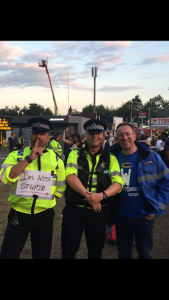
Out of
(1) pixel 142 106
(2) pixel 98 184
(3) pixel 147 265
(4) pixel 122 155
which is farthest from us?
(1) pixel 142 106

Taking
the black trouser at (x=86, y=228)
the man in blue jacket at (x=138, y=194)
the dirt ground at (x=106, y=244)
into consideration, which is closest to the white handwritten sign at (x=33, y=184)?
the black trouser at (x=86, y=228)

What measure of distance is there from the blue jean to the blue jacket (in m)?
0.16

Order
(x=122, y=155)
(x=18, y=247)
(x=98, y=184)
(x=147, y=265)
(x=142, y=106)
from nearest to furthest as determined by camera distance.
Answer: (x=147, y=265)
(x=18, y=247)
(x=98, y=184)
(x=122, y=155)
(x=142, y=106)

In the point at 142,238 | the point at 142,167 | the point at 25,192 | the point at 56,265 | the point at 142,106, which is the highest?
the point at 142,106

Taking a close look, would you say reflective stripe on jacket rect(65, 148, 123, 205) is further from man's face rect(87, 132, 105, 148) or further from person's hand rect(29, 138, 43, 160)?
person's hand rect(29, 138, 43, 160)

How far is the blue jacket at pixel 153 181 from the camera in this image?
111 inches

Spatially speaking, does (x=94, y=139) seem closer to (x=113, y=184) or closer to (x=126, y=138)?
(x=126, y=138)

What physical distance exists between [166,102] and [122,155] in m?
168

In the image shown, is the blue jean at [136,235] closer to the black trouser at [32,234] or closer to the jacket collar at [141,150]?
the jacket collar at [141,150]

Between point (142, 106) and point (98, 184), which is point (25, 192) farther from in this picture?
point (142, 106)

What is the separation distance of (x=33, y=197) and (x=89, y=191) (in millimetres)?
612

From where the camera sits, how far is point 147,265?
1.69 metres

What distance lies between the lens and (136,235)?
2869 millimetres

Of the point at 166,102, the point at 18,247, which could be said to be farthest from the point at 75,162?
the point at 166,102
